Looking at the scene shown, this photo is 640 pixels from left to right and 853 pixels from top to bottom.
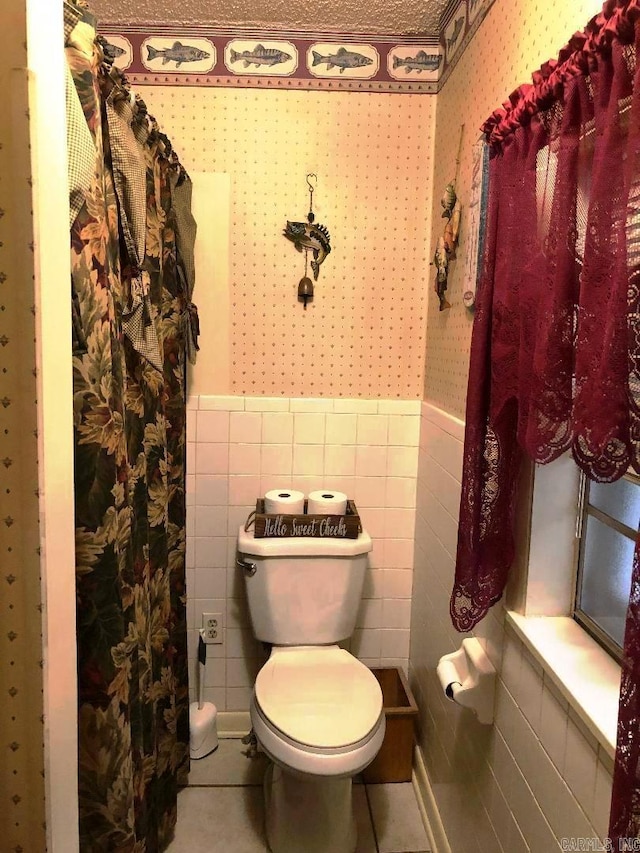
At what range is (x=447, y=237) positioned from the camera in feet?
6.33

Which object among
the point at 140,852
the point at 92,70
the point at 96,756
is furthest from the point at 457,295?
the point at 140,852

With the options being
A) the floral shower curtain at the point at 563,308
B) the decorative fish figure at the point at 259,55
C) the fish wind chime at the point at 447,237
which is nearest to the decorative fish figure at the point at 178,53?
the decorative fish figure at the point at 259,55

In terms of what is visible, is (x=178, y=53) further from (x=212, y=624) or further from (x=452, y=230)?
(x=212, y=624)

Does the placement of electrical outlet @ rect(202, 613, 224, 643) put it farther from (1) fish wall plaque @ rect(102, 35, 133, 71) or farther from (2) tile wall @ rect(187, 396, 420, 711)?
(1) fish wall plaque @ rect(102, 35, 133, 71)

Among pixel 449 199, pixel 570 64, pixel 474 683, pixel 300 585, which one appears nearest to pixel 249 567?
pixel 300 585

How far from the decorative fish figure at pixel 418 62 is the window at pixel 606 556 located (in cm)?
162

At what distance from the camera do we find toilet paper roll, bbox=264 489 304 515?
7.16 feet

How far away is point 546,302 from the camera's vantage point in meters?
0.99

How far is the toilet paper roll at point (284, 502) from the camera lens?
7.16ft

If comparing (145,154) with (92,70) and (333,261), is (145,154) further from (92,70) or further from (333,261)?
(333,261)

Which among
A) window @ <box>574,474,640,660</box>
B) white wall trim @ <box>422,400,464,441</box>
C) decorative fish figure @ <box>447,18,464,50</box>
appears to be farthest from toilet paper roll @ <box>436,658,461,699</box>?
decorative fish figure @ <box>447,18,464,50</box>

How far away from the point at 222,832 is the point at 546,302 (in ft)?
6.03

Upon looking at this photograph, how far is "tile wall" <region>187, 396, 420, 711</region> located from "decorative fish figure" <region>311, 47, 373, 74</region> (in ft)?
3.80

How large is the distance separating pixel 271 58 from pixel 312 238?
61 cm
